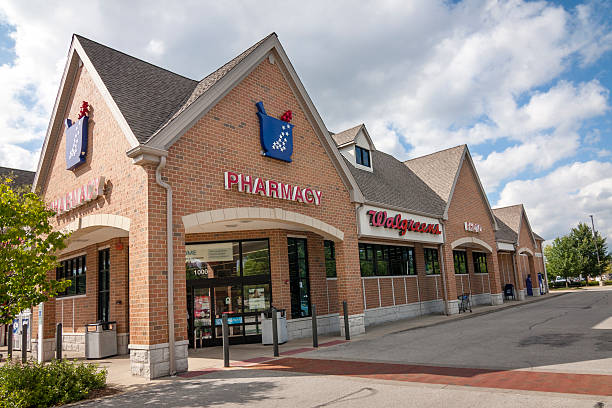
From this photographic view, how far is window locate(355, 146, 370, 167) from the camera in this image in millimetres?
21809

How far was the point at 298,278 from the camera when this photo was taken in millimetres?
15961

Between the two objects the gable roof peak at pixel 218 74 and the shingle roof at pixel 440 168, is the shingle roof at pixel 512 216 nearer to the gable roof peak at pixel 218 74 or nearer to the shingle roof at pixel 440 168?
the shingle roof at pixel 440 168

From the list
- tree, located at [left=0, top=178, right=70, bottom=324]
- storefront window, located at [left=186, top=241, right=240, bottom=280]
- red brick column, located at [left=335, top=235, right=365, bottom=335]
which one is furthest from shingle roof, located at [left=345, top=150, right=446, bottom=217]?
tree, located at [left=0, top=178, right=70, bottom=324]

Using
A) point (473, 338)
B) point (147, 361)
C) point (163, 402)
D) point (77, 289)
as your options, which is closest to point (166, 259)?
point (147, 361)

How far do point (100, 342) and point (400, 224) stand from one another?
1260 cm

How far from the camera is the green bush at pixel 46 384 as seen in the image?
7.55 metres

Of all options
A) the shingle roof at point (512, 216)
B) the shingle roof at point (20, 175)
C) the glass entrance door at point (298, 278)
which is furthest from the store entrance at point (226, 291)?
the shingle roof at point (512, 216)

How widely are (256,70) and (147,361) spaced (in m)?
9.09

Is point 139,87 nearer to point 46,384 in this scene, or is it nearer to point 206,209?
point 206,209

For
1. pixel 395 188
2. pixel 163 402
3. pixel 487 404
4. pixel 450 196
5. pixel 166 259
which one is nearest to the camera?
pixel 487 404

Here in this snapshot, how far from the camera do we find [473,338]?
1306cm

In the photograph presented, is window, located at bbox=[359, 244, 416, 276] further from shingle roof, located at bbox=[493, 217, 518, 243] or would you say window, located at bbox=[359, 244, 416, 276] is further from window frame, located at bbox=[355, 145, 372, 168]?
shingle roof, located at bbox=[493, 217, 518, 243]

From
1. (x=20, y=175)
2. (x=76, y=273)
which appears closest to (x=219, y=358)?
(x=76, y=273)

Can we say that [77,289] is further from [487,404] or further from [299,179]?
[487,404]
